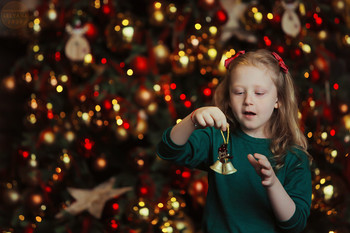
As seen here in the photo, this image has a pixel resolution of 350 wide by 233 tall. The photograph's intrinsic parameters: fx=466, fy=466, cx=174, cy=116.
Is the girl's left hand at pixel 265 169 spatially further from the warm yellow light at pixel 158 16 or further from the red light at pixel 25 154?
the red light at pixel 25 154

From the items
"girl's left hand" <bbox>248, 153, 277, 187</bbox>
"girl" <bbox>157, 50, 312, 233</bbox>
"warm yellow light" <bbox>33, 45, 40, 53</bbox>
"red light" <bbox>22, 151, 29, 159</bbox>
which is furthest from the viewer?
"warm yellow light" <bbox>33, 45, 40, 53</bbox>

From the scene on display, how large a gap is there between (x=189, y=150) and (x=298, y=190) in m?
0.28

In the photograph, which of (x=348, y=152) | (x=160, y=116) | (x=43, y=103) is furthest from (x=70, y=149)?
(x=348, y=152)

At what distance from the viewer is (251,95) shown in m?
1.10

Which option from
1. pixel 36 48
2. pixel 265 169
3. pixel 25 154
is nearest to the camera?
pixel 265 169

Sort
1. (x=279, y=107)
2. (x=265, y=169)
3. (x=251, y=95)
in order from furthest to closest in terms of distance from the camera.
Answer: (x=279, y=107), (x=251, y=95), (x=265, y=169)

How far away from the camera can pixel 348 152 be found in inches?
71.4

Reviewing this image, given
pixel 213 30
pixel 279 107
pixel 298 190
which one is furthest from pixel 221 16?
pixel 298 190

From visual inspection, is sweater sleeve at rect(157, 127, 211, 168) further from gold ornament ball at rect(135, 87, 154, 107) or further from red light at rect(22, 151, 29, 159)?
red light at rect(22, 151, 29, 159)

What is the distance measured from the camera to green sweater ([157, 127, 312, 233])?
3.66 feet

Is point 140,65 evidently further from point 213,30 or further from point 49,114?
point 49,114

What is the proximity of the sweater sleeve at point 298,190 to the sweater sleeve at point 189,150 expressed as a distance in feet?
0.71

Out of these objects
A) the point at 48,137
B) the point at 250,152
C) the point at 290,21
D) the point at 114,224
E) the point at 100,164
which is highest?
the point at 290,21

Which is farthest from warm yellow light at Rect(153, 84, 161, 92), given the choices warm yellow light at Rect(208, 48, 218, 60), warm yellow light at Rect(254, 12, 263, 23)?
warm yellow light at Rect(254, 12, 263, 23)
